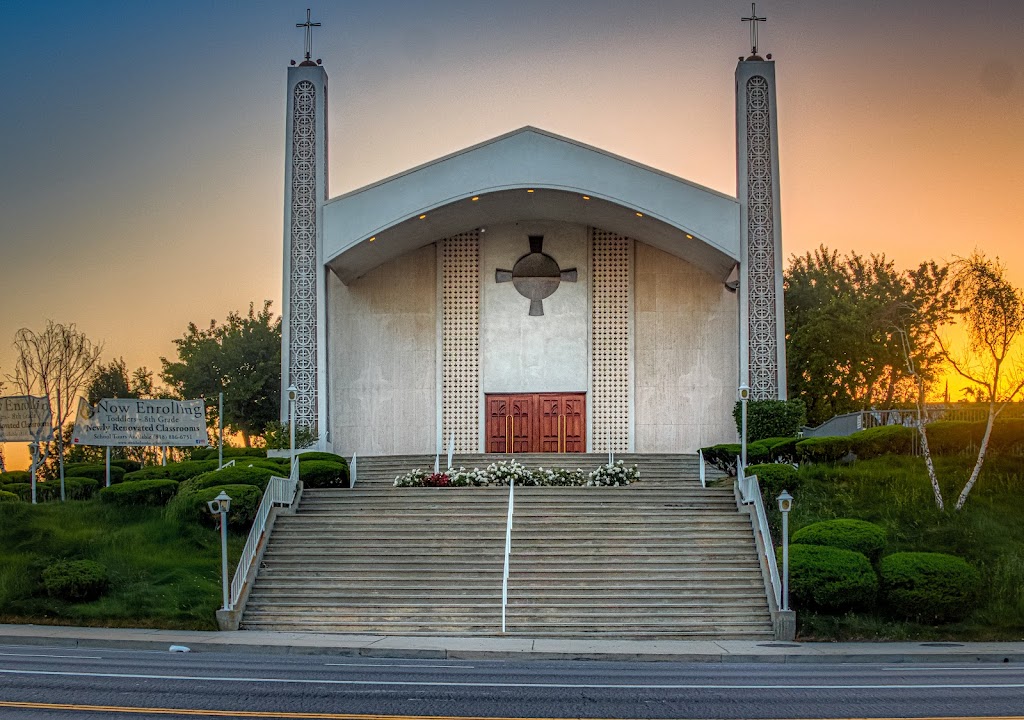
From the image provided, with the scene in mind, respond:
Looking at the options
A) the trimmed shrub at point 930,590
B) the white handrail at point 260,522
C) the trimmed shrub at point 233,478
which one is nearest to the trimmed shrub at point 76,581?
the white handrail at point 260,522

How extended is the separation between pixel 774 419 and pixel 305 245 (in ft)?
51.4

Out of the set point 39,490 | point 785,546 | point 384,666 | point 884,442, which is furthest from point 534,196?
point 384,666

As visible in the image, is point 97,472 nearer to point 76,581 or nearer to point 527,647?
point 76,581

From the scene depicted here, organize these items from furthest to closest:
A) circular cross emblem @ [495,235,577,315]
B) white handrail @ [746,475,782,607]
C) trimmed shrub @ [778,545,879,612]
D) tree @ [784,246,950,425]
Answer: tree @ [784,246,950,425], circular cross emblem @ [495,235,577,315], white handrail @ [746,475,782,607], trimmed shrub @ [778,545,879,612]

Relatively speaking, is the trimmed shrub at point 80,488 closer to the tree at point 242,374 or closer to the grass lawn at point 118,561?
the grass lawn at point 118,561

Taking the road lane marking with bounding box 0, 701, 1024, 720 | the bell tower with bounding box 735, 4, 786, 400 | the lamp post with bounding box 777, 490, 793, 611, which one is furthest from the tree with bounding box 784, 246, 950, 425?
the road lane marking with bounding box 0, 701, 1024, 720

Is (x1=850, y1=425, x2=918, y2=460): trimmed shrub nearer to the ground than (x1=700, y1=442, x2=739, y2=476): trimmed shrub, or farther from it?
farther from it

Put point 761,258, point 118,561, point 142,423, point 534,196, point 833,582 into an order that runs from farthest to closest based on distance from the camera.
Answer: point 534,196, point 761,258, point 142,423, point 118,561, point 833,582

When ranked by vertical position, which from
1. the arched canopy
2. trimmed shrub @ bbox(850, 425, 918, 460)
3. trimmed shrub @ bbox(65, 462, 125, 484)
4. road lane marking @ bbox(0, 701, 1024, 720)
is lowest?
road lane marking @ bbox(0, 701, 1024, 720)

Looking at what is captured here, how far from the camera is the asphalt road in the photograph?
1151 cm

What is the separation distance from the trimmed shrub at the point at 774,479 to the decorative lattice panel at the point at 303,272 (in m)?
15.3

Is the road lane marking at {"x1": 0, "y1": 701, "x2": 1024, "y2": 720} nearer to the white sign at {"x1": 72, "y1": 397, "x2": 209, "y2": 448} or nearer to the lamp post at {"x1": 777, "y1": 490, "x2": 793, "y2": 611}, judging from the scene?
the lamp post at {"x1": 777, "y1": 490, "x2": 793, "y2": 611}

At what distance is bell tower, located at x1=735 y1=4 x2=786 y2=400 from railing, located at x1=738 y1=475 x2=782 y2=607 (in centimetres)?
873

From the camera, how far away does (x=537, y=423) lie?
1538 inches
